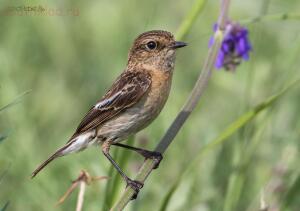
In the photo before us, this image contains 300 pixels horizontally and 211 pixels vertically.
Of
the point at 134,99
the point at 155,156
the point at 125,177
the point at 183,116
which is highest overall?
the point at 183,116

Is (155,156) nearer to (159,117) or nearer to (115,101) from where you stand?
(115,101)

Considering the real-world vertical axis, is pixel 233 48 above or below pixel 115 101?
above

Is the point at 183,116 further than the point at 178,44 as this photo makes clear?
No

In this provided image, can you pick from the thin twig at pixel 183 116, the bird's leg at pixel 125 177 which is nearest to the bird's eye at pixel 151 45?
the bird's leg at pixel 125 177

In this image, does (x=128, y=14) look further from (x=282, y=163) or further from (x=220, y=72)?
(x=282, y=163)

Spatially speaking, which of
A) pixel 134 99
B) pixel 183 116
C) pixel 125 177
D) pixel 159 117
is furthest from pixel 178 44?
pixel 159 117

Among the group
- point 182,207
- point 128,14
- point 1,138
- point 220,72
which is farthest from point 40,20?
point 1,138

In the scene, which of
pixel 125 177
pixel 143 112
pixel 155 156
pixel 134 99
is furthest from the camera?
A: pixel 134 99
